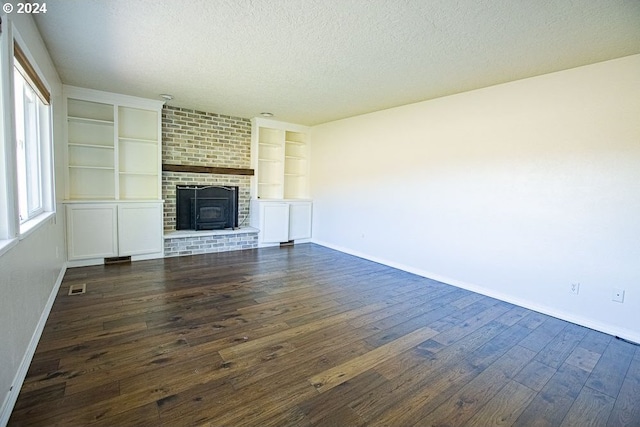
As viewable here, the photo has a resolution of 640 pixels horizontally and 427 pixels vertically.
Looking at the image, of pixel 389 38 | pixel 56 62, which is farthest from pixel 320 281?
pixel 56 62

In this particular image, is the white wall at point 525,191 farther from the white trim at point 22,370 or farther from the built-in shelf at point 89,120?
the white trim at point 22,370

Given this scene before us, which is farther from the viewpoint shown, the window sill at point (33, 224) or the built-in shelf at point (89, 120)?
the built-in shelf at point (89, 120)

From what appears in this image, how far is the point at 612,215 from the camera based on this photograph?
2871 mm

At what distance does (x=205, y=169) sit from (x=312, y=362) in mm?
4252

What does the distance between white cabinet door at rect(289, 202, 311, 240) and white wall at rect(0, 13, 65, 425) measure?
12.3 feet

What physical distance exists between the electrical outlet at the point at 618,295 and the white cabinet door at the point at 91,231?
19.4 feet

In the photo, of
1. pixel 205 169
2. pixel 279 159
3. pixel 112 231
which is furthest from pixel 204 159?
pixel 112 231

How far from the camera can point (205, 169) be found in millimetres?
5527

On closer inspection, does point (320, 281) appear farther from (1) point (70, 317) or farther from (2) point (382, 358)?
(1) point (70, 317)

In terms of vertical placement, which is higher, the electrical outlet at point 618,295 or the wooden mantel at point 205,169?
the wooden mantel at point 205,169

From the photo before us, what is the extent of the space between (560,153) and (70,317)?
16.0 feet

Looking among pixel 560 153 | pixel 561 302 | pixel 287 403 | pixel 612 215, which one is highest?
pixel 560 153

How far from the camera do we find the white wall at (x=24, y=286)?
166 cm

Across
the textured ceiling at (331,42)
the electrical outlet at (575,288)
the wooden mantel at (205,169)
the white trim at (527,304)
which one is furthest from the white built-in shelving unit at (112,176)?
the electrical outlet at (575,288)
